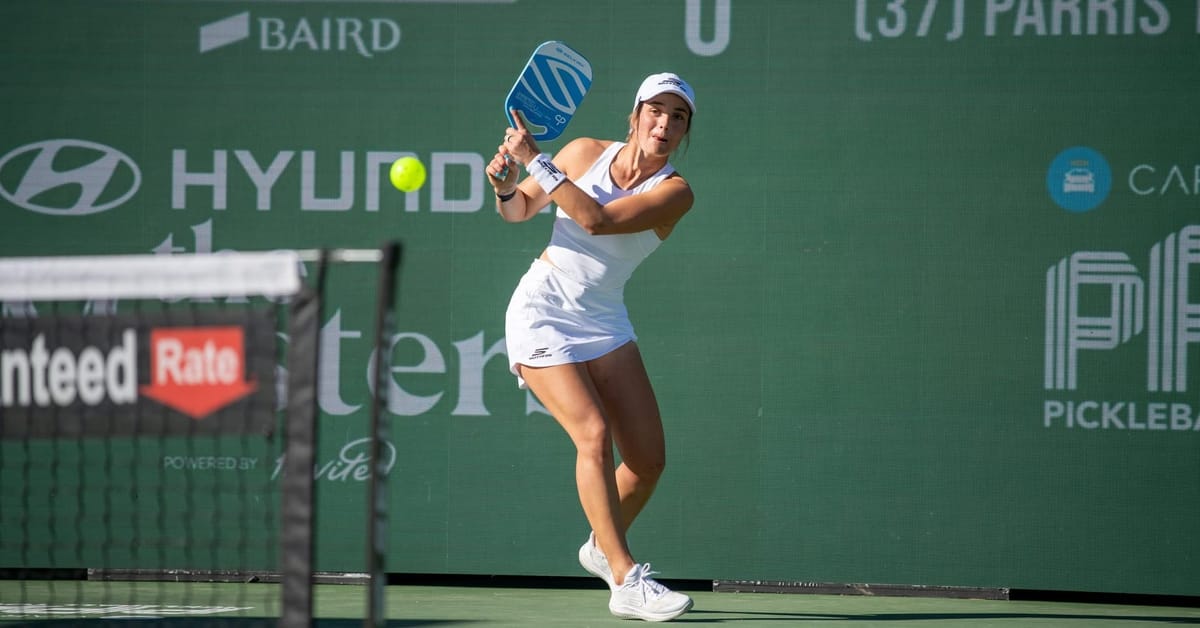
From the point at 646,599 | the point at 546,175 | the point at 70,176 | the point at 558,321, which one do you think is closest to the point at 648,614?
the point at 646,599

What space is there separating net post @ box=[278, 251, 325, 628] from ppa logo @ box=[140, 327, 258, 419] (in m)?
0.12

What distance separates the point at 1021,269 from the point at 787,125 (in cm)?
94

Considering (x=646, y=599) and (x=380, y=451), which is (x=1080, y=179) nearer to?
(x=646, y=599)

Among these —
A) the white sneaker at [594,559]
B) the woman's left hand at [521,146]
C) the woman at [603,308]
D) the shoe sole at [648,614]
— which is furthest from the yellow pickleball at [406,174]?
the shoe sole at [648,614]

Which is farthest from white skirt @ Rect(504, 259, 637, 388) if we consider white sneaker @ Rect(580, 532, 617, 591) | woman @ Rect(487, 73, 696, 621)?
white sneaker @ Rect(580, 532, 617, 591)

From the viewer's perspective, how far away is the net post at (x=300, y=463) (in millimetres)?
2686

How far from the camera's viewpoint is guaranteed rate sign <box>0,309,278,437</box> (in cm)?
276

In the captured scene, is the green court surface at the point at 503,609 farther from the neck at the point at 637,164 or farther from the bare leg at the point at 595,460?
the neck at the point at 637,164

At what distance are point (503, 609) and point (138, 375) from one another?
1962 mm

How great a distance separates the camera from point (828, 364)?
15.8ft

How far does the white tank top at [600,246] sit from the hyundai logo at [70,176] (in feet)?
5.63

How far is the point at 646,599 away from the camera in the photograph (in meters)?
4.05

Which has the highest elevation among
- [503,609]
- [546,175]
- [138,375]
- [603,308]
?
[546,175]

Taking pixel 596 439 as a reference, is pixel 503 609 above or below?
below
